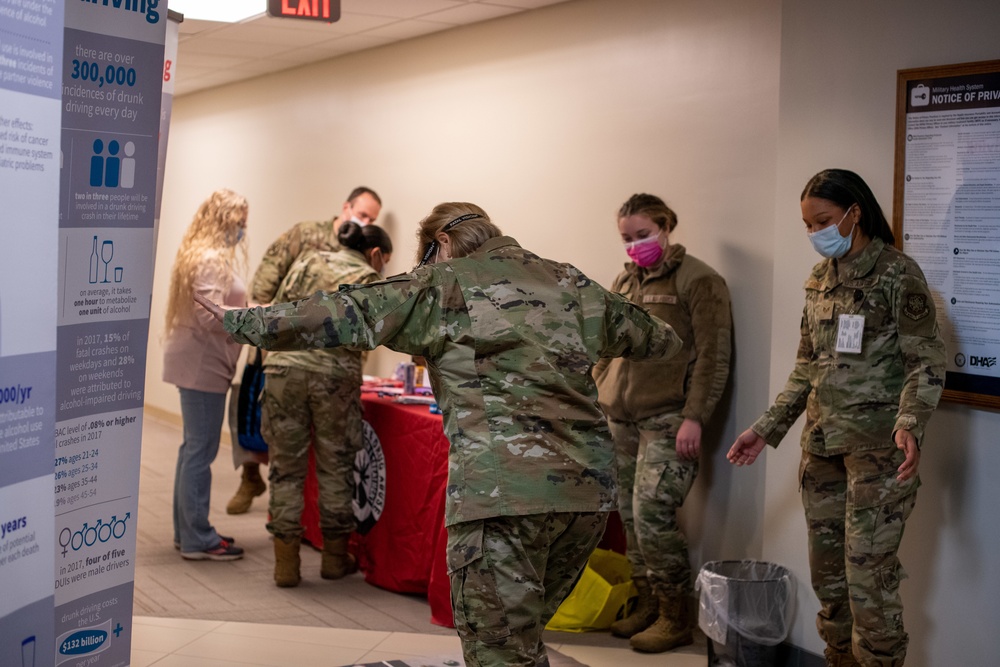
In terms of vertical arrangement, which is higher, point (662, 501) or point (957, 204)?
point (957, 204)

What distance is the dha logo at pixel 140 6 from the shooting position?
271cm

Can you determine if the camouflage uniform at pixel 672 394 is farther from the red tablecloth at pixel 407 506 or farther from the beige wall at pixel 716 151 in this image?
the red tablecloth at pixel 407 506

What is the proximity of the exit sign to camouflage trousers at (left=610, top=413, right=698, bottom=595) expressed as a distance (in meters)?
2.08

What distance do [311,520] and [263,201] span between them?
360cm

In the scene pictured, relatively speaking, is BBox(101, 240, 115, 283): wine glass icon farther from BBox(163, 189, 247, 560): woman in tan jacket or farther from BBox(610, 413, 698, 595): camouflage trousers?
BBox(163, 189, 247, 560): woman in tan jacket

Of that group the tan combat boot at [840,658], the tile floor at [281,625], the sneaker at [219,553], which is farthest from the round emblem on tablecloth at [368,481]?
the tan combat boot at [840,658]

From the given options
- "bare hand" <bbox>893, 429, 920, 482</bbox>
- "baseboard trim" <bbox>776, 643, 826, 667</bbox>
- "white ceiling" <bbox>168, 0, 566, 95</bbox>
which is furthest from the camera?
"white ceiling" <bbox>168, 0, 566, 95</bbox>

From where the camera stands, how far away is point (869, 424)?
3541 millimetres

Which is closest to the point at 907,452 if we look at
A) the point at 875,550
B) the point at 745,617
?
the point at 875,550

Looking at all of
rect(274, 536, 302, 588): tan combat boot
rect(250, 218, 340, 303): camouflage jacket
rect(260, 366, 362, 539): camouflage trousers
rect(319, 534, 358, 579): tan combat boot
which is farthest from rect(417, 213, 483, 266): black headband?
rect(319, 534, 358, 579): tan combat boot

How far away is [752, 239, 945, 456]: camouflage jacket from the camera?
336 cm

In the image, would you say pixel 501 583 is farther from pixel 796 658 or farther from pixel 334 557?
pixel 334 557

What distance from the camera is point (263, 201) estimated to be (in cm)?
882

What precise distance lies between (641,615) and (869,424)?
61.6 inches
